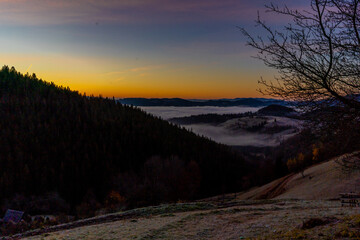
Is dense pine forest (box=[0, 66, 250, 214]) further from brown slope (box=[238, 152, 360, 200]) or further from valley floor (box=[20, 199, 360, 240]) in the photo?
valley floor (box=[20, 199, 360, 240])

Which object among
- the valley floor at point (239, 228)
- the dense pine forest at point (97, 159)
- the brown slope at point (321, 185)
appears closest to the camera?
the valley floor at point (239, 228)

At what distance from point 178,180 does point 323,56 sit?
9077cm

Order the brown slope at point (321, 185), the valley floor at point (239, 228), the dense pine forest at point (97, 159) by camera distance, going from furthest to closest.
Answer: the dense pine forest at point (97, 159) < the brown slope at point (321, 185) < the valley floor at point (239, 228)

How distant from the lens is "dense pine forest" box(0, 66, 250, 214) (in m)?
98.6

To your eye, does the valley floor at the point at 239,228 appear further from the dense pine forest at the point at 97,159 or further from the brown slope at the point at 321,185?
the dense pine forest at the point at 97,159

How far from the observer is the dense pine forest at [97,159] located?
9856cm

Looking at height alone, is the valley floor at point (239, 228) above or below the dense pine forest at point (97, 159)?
above

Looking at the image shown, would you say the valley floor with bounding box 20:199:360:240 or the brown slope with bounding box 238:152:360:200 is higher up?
the valley floor with bounding box 20:199:360:240

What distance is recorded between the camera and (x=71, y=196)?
381 ft

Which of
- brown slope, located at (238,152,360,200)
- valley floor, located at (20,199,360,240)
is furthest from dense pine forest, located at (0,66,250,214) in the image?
valley floor, located at (20,199,360,240)

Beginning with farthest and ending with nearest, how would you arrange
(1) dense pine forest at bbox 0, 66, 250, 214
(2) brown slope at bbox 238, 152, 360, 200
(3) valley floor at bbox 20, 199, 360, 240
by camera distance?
(1) dense pine forest at bbox 0, 66, 250, 214
(2) brown slope at bbox 238, 152, 360, 200
(3) valley floor at bbox 20, 199, 360, 240

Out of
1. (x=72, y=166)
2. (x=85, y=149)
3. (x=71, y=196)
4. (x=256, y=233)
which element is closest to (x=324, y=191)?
(x=256, y=233)

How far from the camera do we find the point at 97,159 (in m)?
138

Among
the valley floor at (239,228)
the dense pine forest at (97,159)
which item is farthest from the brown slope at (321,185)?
the dense pine forest at (97,159)
